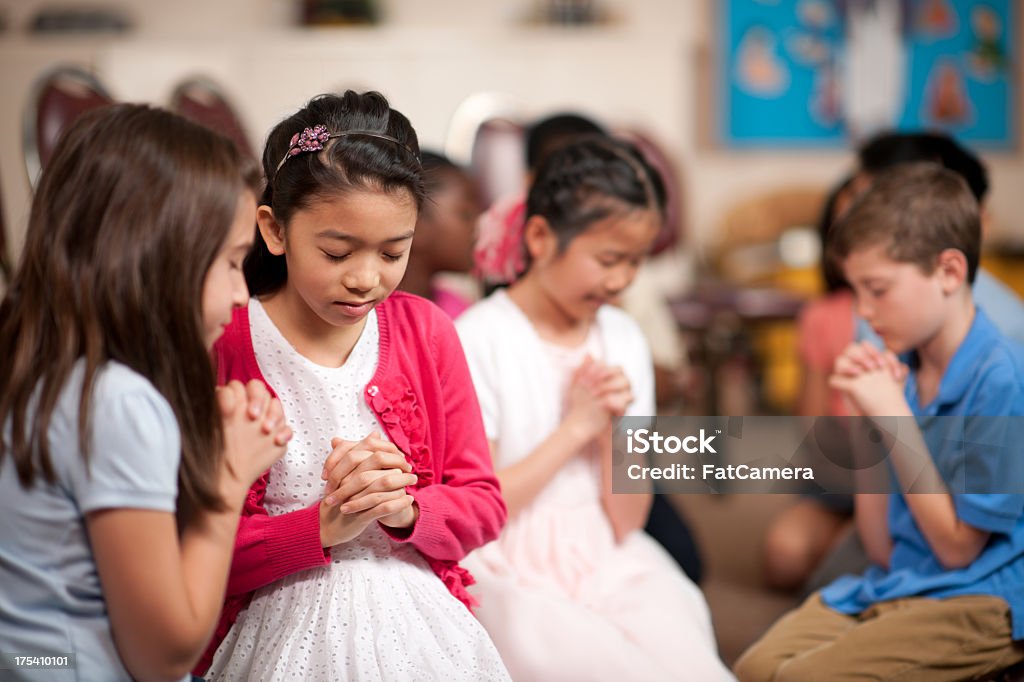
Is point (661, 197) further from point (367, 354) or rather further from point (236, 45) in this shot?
point (236, 45)

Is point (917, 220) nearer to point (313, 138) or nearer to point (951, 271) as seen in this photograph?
point (951, 271)

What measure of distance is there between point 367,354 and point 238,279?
240 mm

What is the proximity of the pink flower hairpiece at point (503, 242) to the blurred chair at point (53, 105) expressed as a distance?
3.09ft

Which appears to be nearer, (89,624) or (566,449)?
(89,624)

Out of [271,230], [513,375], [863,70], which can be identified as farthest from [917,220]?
[863,70]

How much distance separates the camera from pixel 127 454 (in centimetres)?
93

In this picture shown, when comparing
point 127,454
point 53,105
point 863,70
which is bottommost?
point 127,454

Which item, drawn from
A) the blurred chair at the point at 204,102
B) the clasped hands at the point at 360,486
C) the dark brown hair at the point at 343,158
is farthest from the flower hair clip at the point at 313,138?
the blurred chair at the point at 204,102

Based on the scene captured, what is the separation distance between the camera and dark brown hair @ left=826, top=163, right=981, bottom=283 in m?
1.54

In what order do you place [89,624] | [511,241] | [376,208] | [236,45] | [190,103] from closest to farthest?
1. [89,624]
2. [376,208]
3. [511,241]
4. [190,103]
5. [236,45]

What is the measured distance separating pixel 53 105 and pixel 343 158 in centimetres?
150

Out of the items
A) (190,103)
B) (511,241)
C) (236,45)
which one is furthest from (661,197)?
(236,45)

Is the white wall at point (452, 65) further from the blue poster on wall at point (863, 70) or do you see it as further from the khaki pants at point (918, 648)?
the khaki pants at point (918, 648)

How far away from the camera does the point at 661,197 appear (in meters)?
1.70
